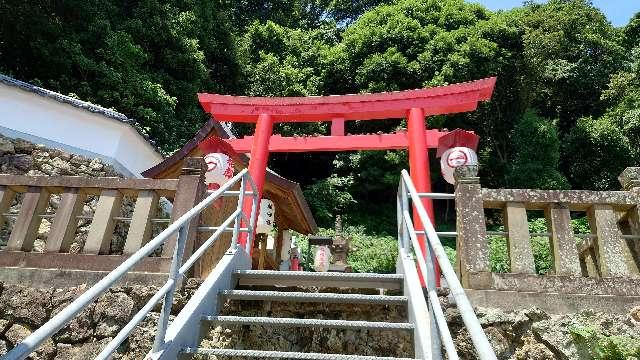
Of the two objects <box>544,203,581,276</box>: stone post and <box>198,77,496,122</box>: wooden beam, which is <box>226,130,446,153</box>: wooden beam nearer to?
<box>198,77,496,122</box>: wooden beam

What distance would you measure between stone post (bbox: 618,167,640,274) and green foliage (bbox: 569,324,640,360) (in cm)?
94

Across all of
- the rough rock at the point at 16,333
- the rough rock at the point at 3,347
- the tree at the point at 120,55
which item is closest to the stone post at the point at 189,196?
the rough rock at the point at 16,333

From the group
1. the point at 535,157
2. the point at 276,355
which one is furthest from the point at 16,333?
the point at 535,157

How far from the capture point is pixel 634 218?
418 cm

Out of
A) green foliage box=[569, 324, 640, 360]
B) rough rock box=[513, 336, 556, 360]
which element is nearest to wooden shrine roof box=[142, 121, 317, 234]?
rough rock box=[513, 336, 556, 360]

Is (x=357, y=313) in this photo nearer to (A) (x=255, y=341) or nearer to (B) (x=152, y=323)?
(A) (x=255, y=341)

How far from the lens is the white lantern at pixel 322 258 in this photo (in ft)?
39.4

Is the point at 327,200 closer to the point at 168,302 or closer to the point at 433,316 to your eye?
the point at 168,302

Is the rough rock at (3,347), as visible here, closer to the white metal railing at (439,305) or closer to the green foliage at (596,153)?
the white metal railing at (439,305)

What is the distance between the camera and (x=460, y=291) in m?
2.01

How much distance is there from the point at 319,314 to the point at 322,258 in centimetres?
821

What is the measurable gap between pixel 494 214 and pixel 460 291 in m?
19.3

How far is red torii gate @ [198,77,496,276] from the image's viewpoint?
315 inches

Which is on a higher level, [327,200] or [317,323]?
[327,200]
